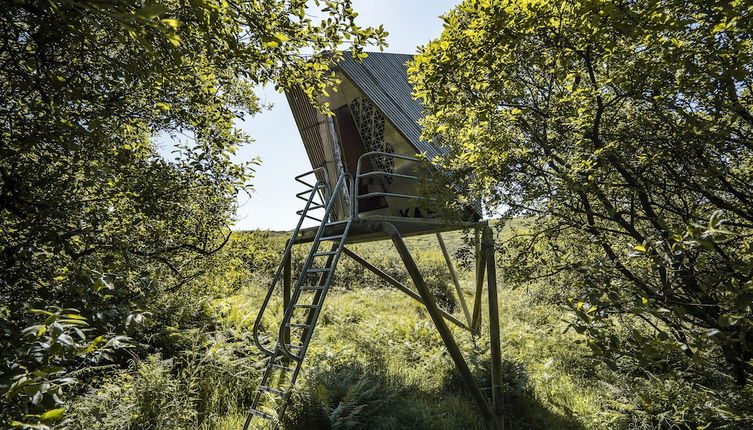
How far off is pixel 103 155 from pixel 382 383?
6.46m

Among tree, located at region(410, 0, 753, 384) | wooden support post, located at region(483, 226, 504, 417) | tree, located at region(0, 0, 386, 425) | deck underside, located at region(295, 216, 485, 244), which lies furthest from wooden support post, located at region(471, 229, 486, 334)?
tree, located at region(0, 0, 386, 425)

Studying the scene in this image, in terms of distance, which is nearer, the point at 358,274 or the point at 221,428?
the point at 221,428

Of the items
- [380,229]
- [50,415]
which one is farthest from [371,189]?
[50,415]

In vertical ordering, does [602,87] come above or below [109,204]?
above

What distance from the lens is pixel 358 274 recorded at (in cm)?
2122

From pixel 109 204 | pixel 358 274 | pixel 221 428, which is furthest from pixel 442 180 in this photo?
pixel 358 274

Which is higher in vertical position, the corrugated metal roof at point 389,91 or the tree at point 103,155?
the corrugated metal roof at point 389,91

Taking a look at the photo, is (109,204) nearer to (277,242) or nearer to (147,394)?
(147,394)

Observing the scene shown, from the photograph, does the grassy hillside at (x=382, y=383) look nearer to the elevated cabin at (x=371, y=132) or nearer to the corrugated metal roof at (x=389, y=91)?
the elevated cabin at (x=371, y=132)

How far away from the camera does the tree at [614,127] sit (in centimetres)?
329

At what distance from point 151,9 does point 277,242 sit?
2252cm

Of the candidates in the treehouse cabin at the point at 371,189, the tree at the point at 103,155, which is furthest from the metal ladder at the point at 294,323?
the tree at the point at 103,155

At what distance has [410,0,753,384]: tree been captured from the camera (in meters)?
3.29

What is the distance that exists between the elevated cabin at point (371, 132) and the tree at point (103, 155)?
3173 millimetres
